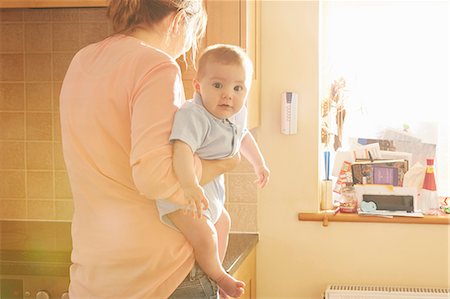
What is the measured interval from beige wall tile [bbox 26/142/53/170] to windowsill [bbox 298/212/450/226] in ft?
3.40

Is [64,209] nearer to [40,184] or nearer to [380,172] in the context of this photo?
[40,184]

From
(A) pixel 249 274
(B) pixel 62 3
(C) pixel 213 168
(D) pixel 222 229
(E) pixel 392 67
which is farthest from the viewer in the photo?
(E) pixel 392 67

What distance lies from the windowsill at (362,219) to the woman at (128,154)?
163cm

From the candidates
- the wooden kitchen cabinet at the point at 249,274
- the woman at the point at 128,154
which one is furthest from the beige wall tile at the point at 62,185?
the woman at the point at 128,154

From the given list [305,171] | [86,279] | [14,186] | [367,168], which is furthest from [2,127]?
[86,279]

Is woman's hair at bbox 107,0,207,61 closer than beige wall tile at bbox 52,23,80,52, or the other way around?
woman's hair at bbox 107,0,207,61

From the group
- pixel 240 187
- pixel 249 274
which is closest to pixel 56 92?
pixel 240 187

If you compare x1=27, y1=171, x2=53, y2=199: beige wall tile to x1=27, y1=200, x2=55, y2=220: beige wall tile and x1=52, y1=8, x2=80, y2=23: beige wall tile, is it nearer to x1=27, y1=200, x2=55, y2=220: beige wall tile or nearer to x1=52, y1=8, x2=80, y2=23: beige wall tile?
x1=27, y1=200, x2=55, y2=220: beige wall tile

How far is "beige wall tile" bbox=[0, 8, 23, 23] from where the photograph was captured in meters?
3.12

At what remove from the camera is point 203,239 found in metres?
1.56

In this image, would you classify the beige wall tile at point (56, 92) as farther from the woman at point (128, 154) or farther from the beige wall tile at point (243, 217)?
the woman at point (128, 154)

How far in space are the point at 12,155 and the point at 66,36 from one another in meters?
0.53

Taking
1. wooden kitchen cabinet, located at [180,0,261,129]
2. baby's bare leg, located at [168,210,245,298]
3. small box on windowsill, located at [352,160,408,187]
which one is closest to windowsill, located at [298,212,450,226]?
small box on windowsill, located at [352,160,408,187]

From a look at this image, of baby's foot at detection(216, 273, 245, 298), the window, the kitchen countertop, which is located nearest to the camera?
baby's foot at detection(216, 273, 245, 298)
